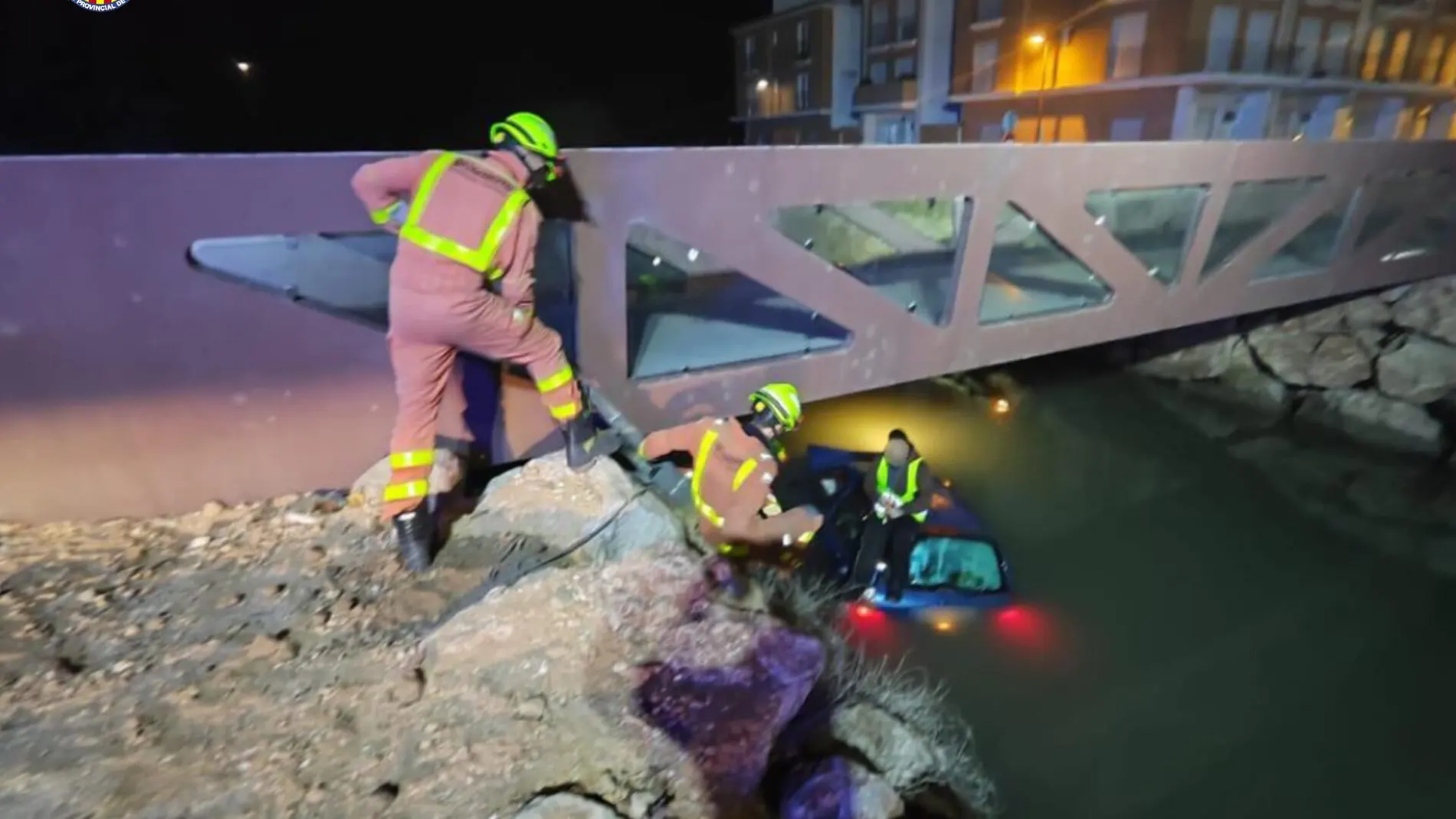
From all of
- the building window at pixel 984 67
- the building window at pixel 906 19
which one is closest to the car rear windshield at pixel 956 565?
the building window at pixel 984 67

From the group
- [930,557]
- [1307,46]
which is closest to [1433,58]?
[1307,46]

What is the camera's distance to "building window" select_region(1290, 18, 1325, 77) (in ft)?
51.9

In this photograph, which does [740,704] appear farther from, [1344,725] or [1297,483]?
[1297,483]

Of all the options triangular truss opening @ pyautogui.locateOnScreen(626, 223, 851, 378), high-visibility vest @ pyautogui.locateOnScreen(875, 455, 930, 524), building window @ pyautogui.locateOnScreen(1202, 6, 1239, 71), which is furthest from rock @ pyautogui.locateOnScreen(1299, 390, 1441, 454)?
triangular truss opening @ pyautogui.locateOnScreen(626, 223, 851, 378)

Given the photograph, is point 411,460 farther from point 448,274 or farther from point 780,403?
point 780,403

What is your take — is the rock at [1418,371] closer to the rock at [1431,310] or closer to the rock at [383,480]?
the rock at [1431,310]

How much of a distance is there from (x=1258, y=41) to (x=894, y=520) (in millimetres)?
15136

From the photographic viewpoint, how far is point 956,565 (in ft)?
20.3

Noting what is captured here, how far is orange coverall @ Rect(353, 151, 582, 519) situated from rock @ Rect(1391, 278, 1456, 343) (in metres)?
12.0

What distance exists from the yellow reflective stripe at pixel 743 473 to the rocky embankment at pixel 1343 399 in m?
7.19

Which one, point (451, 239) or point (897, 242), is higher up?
point (451, 239)

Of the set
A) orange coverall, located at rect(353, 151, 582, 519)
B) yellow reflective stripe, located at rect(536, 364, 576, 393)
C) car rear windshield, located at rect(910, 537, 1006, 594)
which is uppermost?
orange coverall, located at rect(353, 151, 582, 519)

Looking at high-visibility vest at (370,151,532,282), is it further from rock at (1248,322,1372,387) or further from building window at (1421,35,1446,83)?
building window at (1421,35,1446,83)

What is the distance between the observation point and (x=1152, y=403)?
10.9 m
